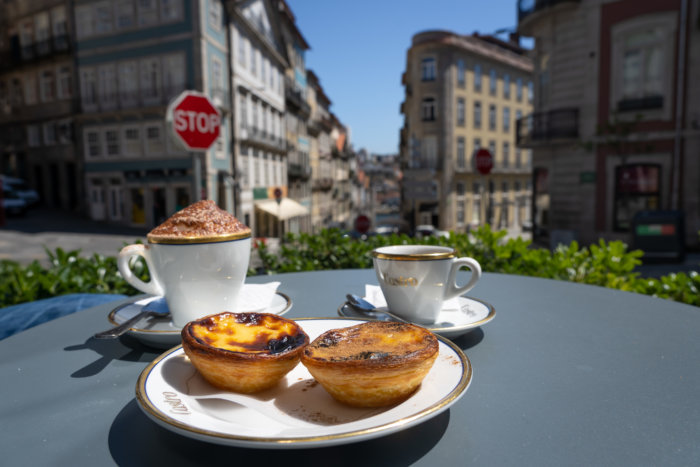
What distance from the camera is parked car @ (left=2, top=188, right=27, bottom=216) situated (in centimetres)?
2360

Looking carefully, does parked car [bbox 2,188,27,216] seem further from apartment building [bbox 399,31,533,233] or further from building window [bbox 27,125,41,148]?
apartment building [bbox 399,31,533,233]

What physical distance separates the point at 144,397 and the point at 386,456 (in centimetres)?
42

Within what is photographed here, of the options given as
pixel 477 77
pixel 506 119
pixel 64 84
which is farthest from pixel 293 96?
pixel 506 119

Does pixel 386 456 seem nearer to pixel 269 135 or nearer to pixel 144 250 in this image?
pixel 144 250

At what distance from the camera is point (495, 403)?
0.91 metres

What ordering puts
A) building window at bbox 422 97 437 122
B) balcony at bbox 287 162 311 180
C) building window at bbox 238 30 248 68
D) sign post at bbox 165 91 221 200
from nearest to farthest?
1. sign post at bbox 165 91 221 200
2. building window at bbox 238 30 248 68
3. balcony at bbox 287 162 311 180
4. building window at bbox 422 97 437 122

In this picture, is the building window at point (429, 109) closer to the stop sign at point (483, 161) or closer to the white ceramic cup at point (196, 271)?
the stop sign at point (483, 161)

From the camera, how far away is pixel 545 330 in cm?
137

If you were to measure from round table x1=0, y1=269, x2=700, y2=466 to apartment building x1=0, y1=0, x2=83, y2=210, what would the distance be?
28247 mm

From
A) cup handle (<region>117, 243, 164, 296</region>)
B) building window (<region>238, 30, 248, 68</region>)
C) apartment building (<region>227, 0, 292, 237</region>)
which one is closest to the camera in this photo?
cup handle (<region>117, 243, 164, 296</region>)

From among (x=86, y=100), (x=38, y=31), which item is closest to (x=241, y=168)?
(x=86, y=100)

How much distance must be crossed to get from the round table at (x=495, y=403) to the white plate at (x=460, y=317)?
0.17ft

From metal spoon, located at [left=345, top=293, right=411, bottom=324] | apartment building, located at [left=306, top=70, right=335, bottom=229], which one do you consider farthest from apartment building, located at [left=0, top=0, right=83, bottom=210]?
metal spoon, located at [left=345, top=293, right=411, bottom=324]

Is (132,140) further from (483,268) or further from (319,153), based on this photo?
(319,153)
